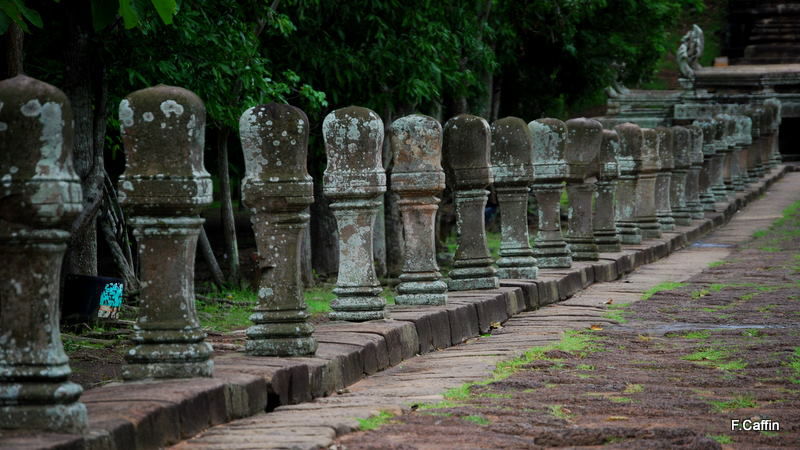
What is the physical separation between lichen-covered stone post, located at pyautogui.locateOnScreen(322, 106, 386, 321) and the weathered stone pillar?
8381 millimetres

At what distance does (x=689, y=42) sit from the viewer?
34.7m

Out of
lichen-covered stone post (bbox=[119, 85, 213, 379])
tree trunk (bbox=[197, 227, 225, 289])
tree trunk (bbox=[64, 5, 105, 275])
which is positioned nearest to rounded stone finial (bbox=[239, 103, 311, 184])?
lichen-covered stone post (bbox=[119, 85, 213, 379])

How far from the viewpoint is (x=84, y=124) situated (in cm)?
1118

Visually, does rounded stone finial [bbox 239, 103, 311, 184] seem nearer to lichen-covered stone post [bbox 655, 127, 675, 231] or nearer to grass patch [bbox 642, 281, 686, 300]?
grass patch [bbox 642, 281, 686, 300]

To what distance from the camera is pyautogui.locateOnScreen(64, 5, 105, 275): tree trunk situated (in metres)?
11.0

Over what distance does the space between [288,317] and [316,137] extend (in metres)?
10.2

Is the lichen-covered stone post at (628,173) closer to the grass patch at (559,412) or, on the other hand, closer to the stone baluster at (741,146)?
the stone baluster at (741,146)

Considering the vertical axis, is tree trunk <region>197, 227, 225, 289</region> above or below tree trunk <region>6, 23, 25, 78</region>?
below

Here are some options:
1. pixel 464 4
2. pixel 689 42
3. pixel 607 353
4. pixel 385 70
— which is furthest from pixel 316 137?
pixel 689 42

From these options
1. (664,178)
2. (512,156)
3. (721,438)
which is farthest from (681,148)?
(721,438)

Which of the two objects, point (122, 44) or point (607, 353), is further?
point (122, 44)

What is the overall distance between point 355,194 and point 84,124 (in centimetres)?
392

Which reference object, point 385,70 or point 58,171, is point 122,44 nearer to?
point 385,70

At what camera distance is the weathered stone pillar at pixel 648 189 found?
1614cm
